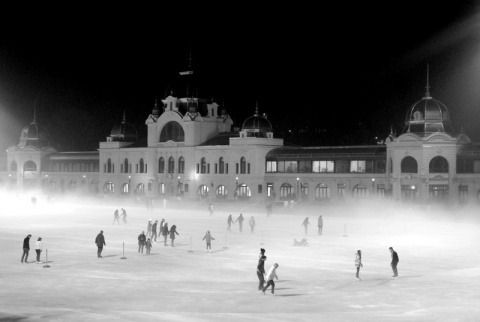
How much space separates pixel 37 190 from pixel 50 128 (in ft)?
158

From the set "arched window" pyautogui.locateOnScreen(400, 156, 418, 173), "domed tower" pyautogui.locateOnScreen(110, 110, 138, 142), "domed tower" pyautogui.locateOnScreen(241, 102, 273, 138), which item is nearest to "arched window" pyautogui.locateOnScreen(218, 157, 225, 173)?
"domed tower" pyautogui.locateOnScreen(241, 102, 273, 138)

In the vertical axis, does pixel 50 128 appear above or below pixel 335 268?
above

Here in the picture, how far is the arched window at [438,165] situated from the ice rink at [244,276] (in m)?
18.2

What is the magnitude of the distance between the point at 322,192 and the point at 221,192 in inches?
589

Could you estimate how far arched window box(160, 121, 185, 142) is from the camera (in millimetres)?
102188

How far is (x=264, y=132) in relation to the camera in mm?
94125

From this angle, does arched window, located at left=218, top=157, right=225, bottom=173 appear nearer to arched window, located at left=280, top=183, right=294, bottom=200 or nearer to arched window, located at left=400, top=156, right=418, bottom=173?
arched window, located at left=280, top=183, right=294, bottom=200

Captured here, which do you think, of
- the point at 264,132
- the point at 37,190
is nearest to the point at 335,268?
the point at 264,132

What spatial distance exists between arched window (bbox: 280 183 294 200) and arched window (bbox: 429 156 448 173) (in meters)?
18.5

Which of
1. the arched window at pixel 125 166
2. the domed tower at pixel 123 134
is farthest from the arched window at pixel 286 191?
the domed tower at pixel 123 134

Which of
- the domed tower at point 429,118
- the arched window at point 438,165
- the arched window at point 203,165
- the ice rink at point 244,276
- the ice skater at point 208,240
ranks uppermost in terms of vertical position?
the domed tower at point 429,118

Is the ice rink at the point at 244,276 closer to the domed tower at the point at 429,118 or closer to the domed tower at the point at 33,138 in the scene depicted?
the domed tower at the point at 429,118

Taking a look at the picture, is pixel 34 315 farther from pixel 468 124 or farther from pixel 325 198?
pixel 468 124

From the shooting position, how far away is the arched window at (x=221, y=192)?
310 feet
